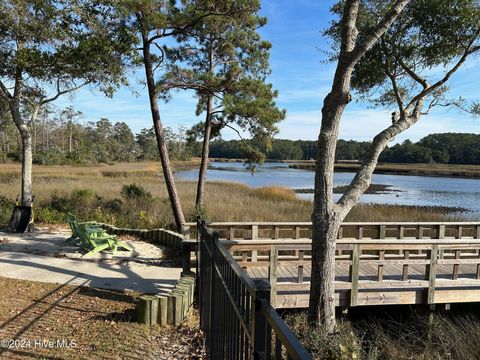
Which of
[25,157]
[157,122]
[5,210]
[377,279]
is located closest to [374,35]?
[377,279]

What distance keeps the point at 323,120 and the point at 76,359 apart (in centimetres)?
364

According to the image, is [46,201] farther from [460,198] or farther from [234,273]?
[460,198]

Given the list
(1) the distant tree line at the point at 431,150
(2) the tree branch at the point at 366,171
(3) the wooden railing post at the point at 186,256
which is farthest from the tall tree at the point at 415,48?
(1) the distant tree line at the point at 431,150

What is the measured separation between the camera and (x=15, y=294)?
5.34 m

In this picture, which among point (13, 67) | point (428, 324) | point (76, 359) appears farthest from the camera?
point (13, 67)

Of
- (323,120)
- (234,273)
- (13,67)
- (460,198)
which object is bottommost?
(460,198)

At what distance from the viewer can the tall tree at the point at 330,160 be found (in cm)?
450

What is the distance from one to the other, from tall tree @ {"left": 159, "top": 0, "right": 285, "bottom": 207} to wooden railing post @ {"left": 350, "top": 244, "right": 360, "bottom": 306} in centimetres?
582

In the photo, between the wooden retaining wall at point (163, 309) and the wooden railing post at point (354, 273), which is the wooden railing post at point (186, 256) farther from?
the wooden railing post at point (354, 273)

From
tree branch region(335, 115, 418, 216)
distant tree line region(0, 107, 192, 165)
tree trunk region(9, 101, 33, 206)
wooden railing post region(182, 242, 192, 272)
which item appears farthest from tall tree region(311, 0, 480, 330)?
distant tree line region(0, 107, 192, 165)

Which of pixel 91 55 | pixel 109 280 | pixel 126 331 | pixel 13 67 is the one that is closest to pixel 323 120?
pixel 126 331

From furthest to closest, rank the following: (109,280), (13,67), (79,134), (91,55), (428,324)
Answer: (79,134) → (13,67) → (91,55) → (109,280) → (428,324)

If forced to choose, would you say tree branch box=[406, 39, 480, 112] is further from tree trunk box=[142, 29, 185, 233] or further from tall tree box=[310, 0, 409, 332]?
tree trunk box=[142, 29, 185, 233]

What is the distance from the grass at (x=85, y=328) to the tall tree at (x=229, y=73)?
21.1 ft
